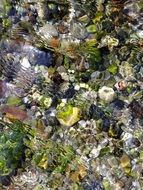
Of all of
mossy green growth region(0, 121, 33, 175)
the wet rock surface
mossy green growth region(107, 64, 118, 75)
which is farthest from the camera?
mossy green growth region(107, 64, 118, 75)

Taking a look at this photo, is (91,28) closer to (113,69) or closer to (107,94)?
(113,69)

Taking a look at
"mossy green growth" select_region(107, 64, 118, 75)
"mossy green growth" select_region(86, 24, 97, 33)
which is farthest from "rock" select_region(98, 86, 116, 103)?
"mossy green growth" select_region(86, 24, 97, 33)

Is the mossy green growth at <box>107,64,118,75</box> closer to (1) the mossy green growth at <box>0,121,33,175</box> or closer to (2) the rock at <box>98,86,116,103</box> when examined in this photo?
(2) the rock at <box>98,86,116,103</box>

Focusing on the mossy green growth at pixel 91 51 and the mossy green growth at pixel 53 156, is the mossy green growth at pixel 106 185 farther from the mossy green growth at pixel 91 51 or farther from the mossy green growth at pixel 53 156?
the mossy green growth at pixel 91 51

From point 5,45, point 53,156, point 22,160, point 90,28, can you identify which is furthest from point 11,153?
point 90,28

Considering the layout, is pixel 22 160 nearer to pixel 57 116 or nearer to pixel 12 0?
pixel 57 116

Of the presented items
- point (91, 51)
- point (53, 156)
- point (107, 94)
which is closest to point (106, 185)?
point (53, 156)
